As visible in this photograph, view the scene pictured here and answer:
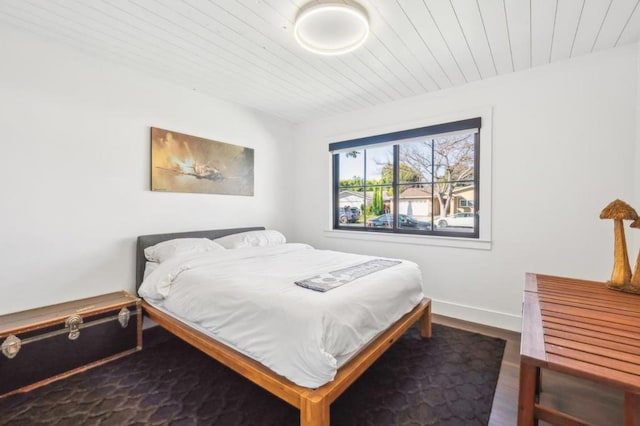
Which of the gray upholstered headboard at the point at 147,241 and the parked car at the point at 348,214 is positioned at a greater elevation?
the parked car at the point at 348,214

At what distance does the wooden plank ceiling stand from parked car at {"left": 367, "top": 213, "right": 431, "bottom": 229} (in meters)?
1.47

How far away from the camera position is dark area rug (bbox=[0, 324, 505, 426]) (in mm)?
1625

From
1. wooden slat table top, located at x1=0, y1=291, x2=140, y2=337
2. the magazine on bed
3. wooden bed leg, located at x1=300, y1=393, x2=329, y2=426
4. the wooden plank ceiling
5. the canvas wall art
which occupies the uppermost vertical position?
the wooden plank ceiling

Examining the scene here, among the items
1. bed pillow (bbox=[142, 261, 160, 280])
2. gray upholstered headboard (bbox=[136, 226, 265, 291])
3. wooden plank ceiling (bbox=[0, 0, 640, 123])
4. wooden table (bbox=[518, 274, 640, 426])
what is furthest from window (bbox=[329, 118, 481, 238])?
bed pillow (bbox=[142, 261, 160, 280])

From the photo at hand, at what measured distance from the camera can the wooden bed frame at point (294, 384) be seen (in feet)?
4.44

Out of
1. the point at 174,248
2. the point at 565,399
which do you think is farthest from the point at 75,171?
the point at 565,399

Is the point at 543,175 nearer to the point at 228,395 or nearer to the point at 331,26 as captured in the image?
the point at 331,26

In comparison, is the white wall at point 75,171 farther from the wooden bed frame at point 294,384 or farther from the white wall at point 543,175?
the white wall at point 543,175

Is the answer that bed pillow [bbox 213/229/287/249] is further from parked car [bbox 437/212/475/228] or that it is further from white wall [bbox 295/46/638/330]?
parked car [bbox 437/212/475/228]

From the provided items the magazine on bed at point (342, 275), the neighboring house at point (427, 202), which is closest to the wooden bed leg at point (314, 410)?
the magazine on bed at point (342, 275)

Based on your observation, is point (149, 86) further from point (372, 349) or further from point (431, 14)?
point (372, 349)

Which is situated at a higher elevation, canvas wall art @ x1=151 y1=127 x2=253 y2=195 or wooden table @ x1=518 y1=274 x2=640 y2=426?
canvas wall art @ x1=151 y1=127 x2=253 y2=195

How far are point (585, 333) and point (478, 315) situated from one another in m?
1.93

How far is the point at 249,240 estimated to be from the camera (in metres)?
3.19
